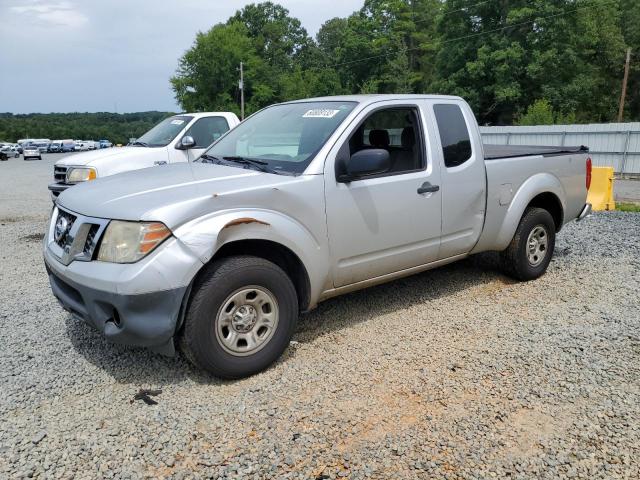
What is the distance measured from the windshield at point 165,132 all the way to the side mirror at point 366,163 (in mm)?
5460

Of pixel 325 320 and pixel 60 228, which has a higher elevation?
pixel 60 228

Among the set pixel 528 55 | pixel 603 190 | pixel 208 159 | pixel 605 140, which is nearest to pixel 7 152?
pixel 528 55

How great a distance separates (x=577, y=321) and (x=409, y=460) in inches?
100

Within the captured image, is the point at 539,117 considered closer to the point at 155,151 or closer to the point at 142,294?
the point at 155,151

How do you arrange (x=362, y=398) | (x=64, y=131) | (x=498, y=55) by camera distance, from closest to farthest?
(x=362, y=398)
(x=498, y=55)
(x=64, y=131)

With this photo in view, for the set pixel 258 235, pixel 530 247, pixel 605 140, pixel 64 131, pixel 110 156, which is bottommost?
pixel 605 140

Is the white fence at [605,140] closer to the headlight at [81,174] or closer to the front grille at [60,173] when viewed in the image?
the front grille at [60,173]

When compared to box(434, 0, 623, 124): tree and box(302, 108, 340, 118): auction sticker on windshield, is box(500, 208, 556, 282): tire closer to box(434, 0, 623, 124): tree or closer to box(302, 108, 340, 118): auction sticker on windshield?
box(302, 108, 340, 118): auction sticker on windshield

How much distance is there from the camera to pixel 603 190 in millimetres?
10859

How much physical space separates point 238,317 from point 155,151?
220 inches

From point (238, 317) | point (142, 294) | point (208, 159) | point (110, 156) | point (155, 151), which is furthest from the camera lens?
point (155, 151)

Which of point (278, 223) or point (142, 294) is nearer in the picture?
point (142, 294)

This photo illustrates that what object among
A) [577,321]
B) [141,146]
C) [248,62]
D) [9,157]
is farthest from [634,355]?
[248,62]

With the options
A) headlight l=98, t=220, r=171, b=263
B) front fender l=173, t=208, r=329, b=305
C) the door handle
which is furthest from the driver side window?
headlight l=98, t=220, r=171, b=263
